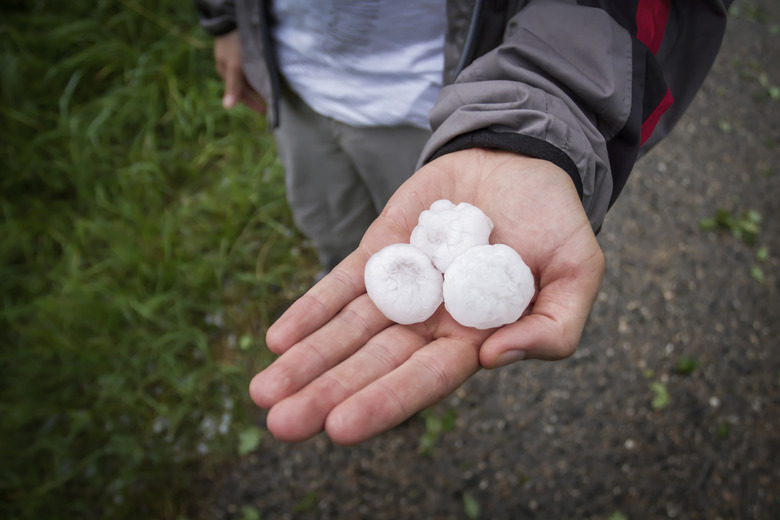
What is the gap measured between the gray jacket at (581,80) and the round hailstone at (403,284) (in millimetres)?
319

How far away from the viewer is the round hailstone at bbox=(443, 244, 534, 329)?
1.33 meters

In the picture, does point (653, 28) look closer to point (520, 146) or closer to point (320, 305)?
point (520, 146)

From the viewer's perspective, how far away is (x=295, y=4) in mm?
1720

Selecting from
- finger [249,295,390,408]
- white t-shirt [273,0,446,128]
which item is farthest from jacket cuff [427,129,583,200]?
finger [249,295,390,408]

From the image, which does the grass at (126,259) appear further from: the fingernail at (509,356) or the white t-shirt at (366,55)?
the fingernail at (509,356)

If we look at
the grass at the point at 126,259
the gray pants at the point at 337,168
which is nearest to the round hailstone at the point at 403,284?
the gray pants at the point at 337,168

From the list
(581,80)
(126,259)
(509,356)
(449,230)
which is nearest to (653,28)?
(581,80)

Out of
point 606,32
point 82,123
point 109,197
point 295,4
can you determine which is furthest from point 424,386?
point 82,123

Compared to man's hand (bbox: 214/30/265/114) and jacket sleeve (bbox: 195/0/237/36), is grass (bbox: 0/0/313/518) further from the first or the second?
jacket sleeve (bbox: 195/0/237/36)

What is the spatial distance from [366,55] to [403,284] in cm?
82

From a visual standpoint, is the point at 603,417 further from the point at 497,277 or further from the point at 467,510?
the point at 497,277

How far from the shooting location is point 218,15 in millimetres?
1996

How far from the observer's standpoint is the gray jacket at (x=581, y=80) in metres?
1.33

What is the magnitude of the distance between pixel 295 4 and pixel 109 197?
7.34ft
